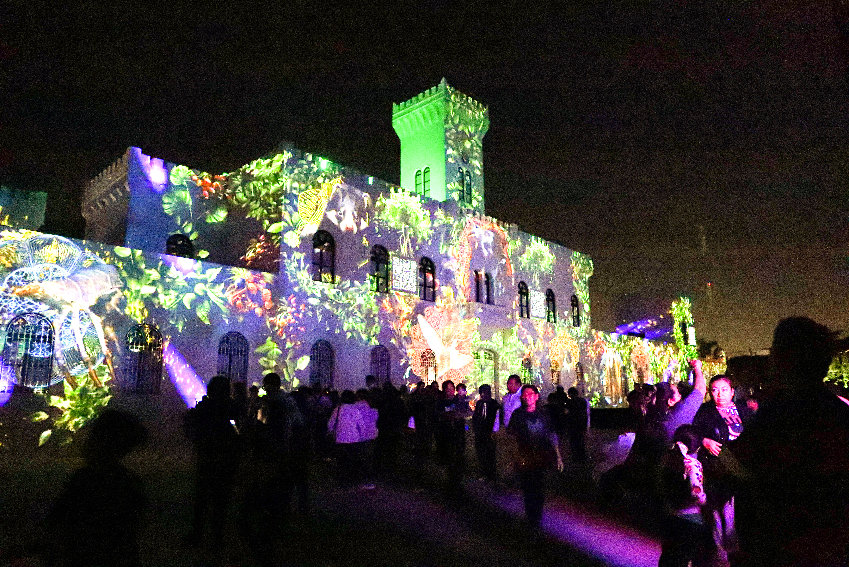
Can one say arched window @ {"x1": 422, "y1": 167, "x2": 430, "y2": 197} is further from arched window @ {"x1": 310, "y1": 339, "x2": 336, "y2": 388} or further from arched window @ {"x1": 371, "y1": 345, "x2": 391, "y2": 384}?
arched window @ {"x1": 310, "y1": 339, "x2": 336, "y2": 388}

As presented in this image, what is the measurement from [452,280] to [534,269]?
18.8ft

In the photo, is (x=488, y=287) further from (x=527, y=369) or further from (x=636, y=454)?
(x=636, y=454)

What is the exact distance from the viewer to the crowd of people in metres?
2.34

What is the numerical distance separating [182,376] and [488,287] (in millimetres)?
13160

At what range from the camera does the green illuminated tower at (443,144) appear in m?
26.0

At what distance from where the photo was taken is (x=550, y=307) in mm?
28250

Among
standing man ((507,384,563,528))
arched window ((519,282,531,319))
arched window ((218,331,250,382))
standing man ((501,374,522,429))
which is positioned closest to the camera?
standing man ((507,384,563,528))

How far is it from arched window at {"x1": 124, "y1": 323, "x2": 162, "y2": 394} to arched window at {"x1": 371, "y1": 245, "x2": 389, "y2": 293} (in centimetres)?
747

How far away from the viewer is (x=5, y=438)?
488 inches

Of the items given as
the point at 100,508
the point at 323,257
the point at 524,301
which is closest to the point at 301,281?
the point at 323,257

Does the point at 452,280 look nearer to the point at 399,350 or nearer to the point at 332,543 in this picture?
the point at 399,350

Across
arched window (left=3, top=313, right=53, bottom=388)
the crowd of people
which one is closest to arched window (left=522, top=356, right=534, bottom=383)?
the crowd of people

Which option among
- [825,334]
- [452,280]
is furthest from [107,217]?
[825,334]

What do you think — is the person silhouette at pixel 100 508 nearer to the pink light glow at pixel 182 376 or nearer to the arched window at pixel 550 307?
the pink light glow at pixel 182 376
